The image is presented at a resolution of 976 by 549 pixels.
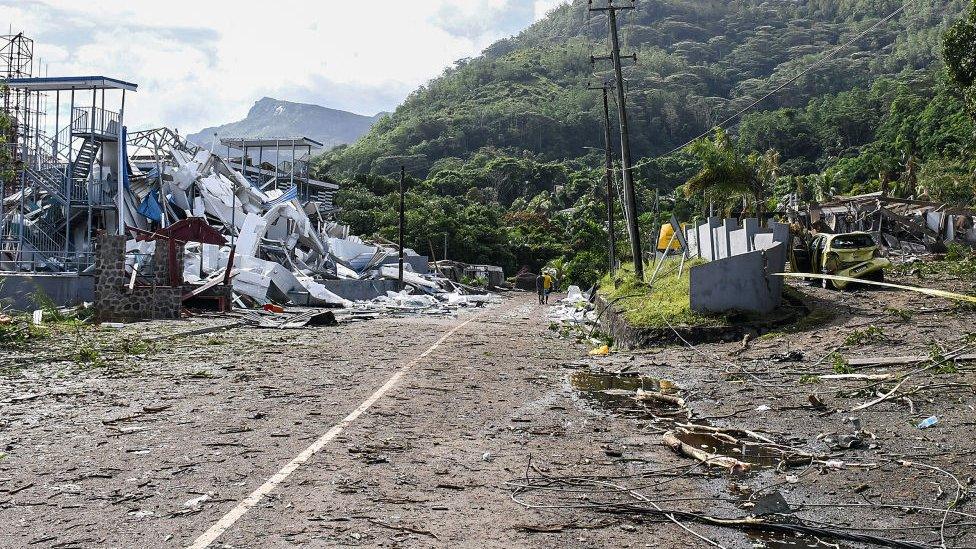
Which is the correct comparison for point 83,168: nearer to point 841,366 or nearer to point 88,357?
point 88,357

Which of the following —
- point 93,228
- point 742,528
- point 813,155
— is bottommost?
point 742,528

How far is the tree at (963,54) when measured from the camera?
2162 centimetres

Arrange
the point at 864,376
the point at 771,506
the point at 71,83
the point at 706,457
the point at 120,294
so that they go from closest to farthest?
the point at 771,506, the point at 706,457, the point at 864,376, the point at 120,294, the point at 71,83

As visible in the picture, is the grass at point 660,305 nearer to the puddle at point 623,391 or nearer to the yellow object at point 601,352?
the yellow object at point 601,352

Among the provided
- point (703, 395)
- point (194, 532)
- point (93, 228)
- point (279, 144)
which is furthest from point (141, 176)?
point (194, 532)

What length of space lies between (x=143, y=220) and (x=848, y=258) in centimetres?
3077

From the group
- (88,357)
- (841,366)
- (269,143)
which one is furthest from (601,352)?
(269,143)

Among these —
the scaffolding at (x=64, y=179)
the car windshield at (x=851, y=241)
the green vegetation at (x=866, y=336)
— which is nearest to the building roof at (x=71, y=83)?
the scaffolding at (x=64, y=179)

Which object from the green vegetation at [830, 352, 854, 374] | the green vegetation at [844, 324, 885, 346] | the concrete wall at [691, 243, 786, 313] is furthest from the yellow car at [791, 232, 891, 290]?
the green vegetation at [830, 352, 854, 374]

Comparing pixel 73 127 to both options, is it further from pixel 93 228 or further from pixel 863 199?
pixel 863 199

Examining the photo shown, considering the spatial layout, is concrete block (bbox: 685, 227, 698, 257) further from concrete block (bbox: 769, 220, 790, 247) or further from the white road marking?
the white road marking

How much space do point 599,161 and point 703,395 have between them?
139 metres

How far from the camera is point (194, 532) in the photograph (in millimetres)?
4848

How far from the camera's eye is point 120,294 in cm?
2452
